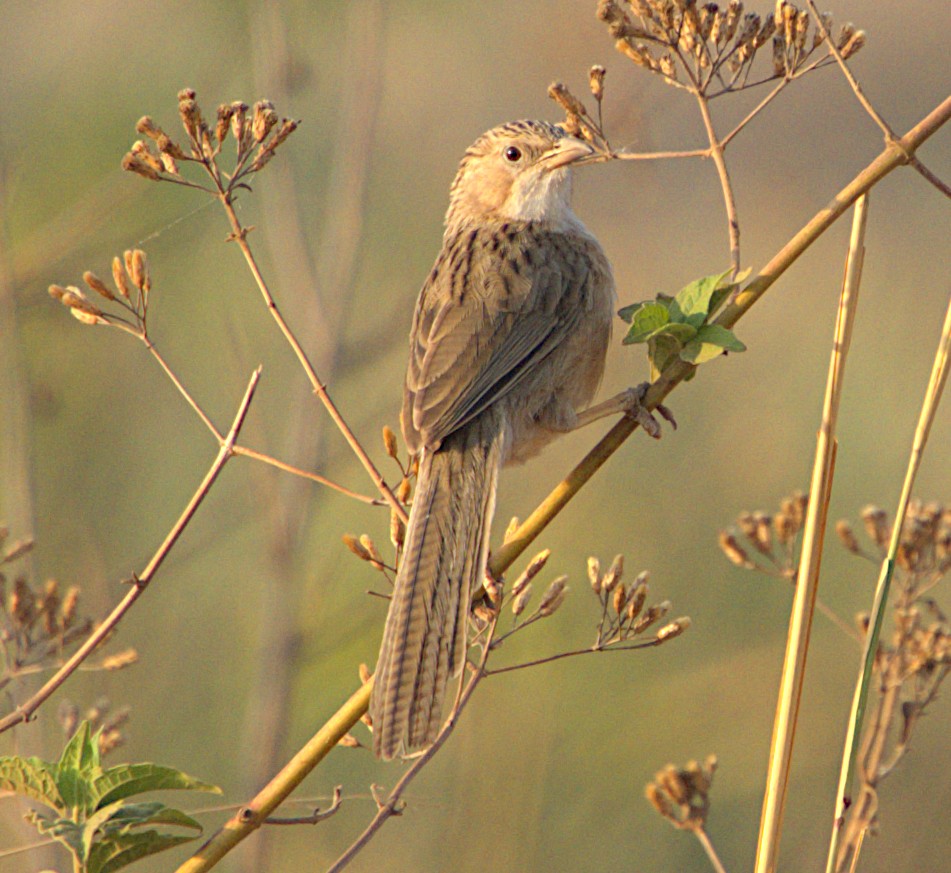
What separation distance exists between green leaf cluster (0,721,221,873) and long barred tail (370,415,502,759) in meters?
0.54

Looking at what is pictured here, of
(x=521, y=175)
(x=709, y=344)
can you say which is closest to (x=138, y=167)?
(x=709, y=344)

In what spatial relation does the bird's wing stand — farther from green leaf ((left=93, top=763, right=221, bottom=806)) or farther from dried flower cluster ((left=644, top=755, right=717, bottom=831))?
green leaf ((left=93, top=763, right=221, bottom=806))

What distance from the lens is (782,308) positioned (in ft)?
25.0

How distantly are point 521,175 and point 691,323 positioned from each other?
2.02m

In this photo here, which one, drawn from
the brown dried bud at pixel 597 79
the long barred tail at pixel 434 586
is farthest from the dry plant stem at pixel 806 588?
the brown dried bud at pixel 597 79

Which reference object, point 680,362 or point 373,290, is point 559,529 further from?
point 680,362

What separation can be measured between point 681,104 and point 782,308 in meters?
5.32

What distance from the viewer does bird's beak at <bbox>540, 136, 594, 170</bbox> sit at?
4235mm

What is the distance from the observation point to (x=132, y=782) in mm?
1988

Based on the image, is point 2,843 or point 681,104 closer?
point 2,843

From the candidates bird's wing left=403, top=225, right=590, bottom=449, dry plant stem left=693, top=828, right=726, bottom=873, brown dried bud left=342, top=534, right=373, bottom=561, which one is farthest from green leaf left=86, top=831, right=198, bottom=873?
bird's wing left=403, top=225, right=590, bottom=449

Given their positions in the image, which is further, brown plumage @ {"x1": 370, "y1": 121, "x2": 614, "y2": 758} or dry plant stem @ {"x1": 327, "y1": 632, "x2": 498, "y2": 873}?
brown plumage @ {"x1": 370, "y1": 121, "x2": 614, "y2": 758}

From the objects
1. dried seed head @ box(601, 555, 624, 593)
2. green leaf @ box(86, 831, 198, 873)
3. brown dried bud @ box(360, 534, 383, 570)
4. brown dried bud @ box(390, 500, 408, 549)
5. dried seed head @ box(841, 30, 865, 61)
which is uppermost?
dried seed head @ box(841, 30, 865, 61)

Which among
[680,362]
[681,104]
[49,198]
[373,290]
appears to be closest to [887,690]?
[680,362]
